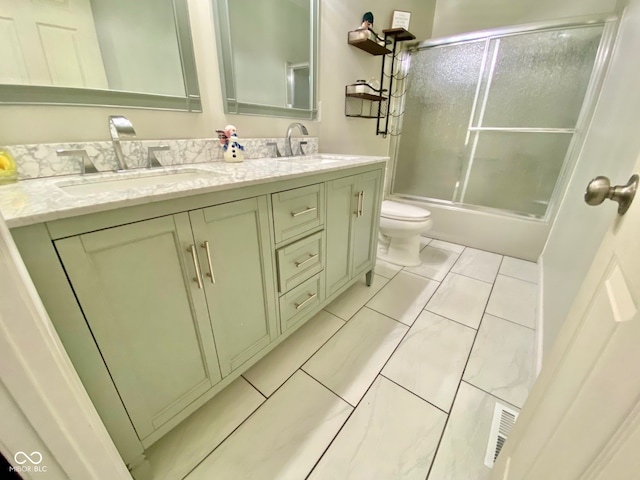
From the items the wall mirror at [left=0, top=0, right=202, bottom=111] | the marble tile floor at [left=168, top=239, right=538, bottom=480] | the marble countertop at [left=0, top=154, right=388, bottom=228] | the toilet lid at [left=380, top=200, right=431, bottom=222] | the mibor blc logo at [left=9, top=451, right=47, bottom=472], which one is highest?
the wall mirror at [left=0, top=0, right=202, bottom=111]

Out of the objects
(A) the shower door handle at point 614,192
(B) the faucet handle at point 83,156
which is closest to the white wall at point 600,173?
(A) the shower door handle at point 614,192

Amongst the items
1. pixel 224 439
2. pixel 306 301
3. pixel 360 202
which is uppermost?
pixel 360 202

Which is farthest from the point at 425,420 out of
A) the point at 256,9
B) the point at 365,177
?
the point at 256,9

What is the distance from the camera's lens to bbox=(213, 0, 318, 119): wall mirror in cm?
125

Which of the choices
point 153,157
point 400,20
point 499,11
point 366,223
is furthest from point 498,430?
point 499,11

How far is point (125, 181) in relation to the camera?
3.17ft

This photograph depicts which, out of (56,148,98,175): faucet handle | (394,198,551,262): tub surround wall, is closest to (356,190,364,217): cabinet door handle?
(56,148,98,175): faucet handle

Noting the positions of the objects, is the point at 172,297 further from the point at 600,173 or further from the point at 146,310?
the point at 600,173

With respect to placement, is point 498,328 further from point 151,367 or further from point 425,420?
point 151,367

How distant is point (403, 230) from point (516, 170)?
49.9 inches

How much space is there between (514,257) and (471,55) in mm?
1792

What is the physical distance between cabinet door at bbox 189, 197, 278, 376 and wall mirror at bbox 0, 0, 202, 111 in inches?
26.1

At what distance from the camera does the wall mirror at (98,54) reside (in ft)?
2.62

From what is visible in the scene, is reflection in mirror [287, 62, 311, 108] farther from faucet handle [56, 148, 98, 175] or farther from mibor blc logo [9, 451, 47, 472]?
mibor blc logo [9, 451, 47, 472]
